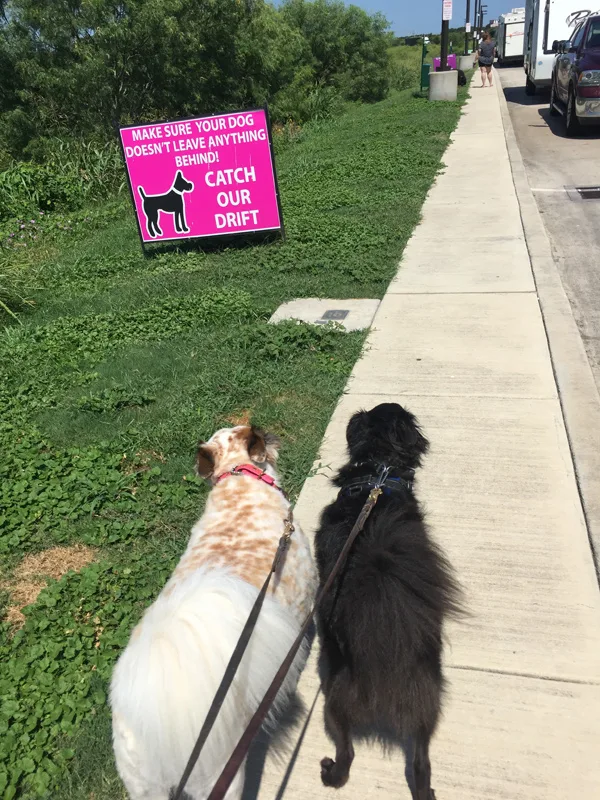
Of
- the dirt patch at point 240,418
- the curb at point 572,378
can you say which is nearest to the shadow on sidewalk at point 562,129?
the curb at point 572,378

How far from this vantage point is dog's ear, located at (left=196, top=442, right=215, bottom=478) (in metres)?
2.87

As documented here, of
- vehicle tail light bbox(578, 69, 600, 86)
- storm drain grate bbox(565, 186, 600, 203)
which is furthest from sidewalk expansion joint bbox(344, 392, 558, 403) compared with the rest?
vehicle tail light bbox(578, 69, 600, 86)

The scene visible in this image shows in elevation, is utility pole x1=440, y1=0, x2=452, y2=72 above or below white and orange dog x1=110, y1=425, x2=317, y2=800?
above

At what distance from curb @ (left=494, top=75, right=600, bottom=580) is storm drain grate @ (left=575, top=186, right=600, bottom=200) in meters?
2.14

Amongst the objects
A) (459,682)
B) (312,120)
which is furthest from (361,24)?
(459,682)

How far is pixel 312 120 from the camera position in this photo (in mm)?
22391

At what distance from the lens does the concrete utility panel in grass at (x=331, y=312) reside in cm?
606

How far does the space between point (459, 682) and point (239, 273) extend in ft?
19.0

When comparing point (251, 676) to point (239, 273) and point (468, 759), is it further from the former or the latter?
point (239, 273)

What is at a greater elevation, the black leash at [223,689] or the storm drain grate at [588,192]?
the black leash at [223,689]

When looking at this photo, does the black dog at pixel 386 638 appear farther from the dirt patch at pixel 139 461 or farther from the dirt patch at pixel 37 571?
the dirt patch at pixel 139 461

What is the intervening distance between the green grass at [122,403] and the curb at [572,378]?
1.65 meters

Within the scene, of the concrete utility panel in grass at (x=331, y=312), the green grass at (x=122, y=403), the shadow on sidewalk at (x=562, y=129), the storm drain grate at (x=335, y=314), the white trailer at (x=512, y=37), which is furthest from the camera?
the white trailer at (x=512, y=37)

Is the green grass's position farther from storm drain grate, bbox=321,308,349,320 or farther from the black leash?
the black leash
